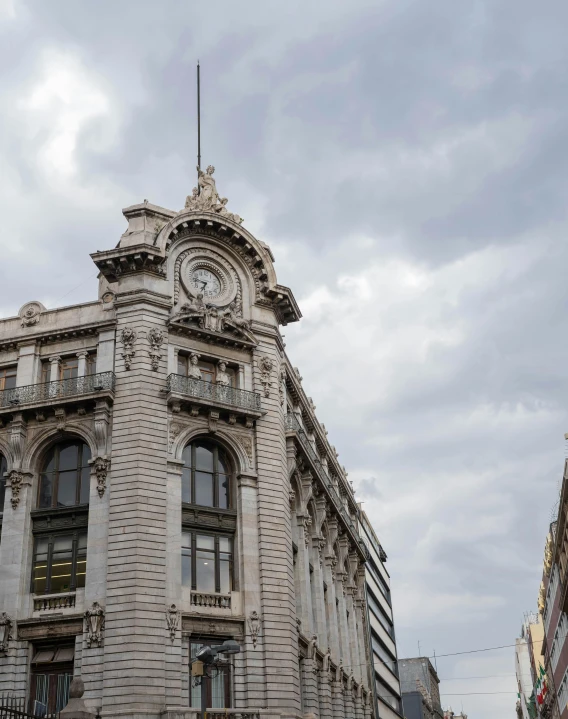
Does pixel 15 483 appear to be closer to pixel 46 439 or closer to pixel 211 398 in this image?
pixel 46 439

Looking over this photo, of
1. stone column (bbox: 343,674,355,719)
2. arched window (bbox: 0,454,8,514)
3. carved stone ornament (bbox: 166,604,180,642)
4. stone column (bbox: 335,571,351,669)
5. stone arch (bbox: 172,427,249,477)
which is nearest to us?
carved stone ornament (bbox: 166,604,180,642)

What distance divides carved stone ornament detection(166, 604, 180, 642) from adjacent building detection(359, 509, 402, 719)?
35.3 m

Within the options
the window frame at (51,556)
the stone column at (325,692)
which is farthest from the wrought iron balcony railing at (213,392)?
the stone column at (325,692)

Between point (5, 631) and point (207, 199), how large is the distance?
25150mm

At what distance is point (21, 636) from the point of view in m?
37.1

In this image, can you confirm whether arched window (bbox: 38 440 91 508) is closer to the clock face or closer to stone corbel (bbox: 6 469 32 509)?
stone corbel (bbox: 6 469 32 509)

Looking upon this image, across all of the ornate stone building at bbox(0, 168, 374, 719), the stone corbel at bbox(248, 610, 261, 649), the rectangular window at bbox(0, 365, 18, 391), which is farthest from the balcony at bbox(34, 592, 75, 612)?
the rectangular window at bbox(0, 365, 18, 391)

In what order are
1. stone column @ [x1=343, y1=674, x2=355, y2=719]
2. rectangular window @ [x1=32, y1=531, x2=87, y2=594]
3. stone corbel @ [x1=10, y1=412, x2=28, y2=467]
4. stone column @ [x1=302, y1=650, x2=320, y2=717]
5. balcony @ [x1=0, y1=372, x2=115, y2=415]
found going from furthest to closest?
stone column @ [x1=343, y1=674, x2=355, y2=719]
stone column @ [x1=302, y1=650, x2=320, y2=717]
stone corbel @ [x1=10, y1=412, x2=28, y2=467]
balcony @ [x1=0, y1=372, x2=115, y2=415]
rectangular window @ [x1=32, y1=531, x2=87, y2=594]

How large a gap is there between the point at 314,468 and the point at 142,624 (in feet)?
58.6

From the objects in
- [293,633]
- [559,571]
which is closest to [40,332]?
[293,633]

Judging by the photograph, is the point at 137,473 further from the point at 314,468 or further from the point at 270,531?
the point at 314,468

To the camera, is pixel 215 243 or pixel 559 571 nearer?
pixel 215 243

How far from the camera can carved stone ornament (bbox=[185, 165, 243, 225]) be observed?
155 feet

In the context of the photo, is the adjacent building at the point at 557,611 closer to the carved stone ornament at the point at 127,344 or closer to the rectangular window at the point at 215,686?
the rectangular window at the point at 215,686
